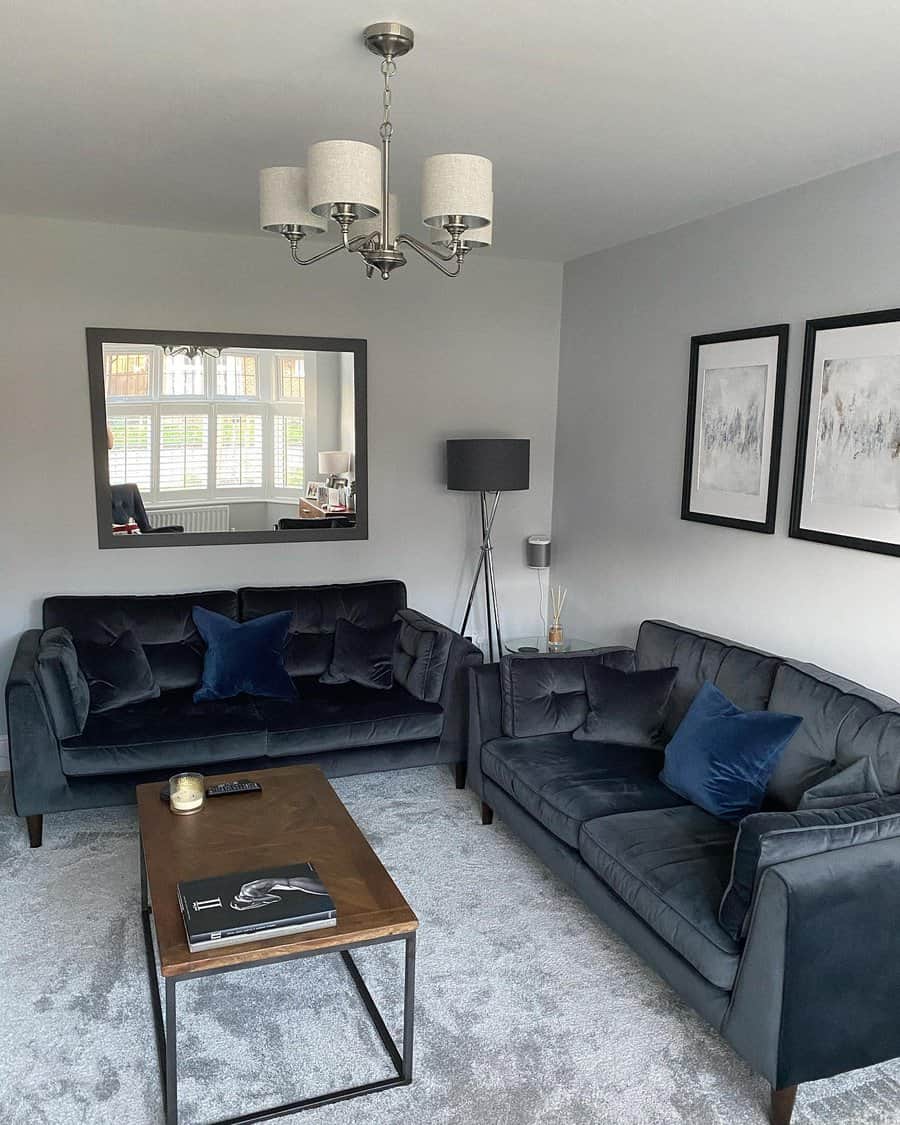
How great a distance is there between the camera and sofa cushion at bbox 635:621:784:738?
324 cm

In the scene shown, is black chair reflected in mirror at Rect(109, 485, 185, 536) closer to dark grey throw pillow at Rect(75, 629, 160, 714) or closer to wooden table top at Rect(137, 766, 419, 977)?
dark grey throw pillow at Rect(75, 629, 160, 714)

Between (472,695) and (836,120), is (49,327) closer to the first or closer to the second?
(472,695)

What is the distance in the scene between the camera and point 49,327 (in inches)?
169

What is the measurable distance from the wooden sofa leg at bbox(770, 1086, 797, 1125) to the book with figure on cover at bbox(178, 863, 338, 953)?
1153 millimetres

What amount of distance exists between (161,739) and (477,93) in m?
2.67

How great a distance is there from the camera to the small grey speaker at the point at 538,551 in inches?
205

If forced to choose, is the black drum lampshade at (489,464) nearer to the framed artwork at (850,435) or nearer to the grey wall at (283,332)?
the grey wall at (283,332)

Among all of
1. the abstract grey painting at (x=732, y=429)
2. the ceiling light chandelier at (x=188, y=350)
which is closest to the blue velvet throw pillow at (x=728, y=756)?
the abstract grey painting at (x=732, y=429)

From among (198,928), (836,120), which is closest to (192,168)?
(836,120)

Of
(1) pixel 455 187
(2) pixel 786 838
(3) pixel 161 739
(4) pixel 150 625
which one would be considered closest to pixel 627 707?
(2) pixel 786 838

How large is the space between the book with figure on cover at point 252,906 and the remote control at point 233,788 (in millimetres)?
625

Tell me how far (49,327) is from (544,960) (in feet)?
Result: 11.8

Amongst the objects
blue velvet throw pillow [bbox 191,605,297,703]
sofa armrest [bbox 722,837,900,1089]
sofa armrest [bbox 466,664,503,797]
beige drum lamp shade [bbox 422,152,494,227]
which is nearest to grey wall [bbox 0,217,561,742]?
blue velvet throw pillow [bbox 191,605,297,703]

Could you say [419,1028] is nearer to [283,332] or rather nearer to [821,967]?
[821,967]
